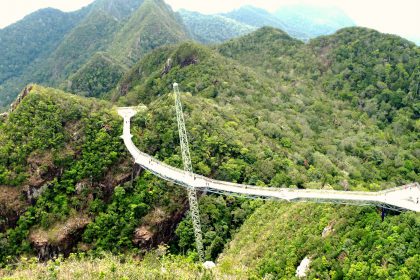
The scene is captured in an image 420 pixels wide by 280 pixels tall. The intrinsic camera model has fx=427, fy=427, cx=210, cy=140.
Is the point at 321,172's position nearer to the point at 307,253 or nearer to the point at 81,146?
the point at 307,253

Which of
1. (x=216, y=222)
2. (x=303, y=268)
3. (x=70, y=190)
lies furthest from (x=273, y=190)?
(x=70, y=190)

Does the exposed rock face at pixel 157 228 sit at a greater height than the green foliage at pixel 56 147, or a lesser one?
lesser

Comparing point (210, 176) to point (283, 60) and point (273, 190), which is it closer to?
point (273, 190)

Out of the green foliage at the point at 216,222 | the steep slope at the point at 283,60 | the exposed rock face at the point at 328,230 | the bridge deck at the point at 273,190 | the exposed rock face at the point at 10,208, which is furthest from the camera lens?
the steep slope at the point at 283,60

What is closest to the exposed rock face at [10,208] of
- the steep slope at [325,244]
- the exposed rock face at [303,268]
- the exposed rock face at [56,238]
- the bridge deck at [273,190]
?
the exposed rock face at [56,238]

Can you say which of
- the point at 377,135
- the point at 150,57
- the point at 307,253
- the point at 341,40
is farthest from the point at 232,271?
the point at 341,40

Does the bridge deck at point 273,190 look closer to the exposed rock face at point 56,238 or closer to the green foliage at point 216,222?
the green foliage at point 216,222

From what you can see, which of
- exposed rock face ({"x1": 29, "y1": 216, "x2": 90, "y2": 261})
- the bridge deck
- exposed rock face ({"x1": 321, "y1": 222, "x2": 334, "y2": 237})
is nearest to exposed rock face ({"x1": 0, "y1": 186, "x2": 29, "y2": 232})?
exposed rock face ({"x1": 29, "y1": 216, "x2": 90, "y2": 261})

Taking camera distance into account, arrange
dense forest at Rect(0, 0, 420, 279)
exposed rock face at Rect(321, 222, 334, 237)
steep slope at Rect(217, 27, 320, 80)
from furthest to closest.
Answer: steep slope at Rect(217, 27, 320, 80) → exposed rock face at Rect(321, 222, 334, 237) → dense forest at Rect(0, 0, 420, 279)

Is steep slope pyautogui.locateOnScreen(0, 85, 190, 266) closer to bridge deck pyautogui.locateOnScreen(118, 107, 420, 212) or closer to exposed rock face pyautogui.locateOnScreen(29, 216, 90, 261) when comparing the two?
exposed rock face pyautogui.locateOnScreen(29, 216, 90, 261)
